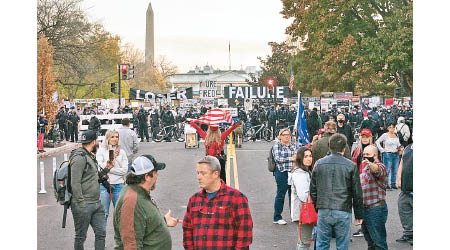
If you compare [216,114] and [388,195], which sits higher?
[216,114]

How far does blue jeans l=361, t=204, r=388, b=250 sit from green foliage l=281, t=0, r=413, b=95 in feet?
115

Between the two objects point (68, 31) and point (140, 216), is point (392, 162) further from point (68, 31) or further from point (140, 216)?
point (68, 31)

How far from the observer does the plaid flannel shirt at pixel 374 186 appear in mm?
8195

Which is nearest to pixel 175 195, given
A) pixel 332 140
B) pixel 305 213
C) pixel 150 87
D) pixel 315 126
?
pixel 305 213

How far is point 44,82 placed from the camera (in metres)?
29.2

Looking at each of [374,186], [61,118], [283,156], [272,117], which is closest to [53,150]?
[61,118]

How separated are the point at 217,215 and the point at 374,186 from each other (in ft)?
10.7

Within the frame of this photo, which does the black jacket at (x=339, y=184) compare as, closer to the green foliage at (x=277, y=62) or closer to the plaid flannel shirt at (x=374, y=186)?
the plaid flannel shirt at (x=374, y=186)

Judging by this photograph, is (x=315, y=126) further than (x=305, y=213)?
Yes

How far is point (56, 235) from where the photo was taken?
1059 cm

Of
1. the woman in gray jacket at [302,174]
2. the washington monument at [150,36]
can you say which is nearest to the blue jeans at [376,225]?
the woman in gray jacket at [302,174]
